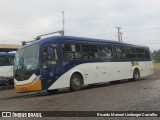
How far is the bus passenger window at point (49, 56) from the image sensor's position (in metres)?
16.4

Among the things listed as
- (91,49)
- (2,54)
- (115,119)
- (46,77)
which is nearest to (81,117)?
(115,119)

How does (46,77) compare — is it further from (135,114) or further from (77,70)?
(135,114)

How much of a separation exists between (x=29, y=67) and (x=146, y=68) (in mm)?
12753

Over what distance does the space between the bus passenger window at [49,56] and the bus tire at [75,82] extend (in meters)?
1.67

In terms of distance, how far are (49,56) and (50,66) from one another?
0.49m

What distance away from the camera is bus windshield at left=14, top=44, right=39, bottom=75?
1639 cm

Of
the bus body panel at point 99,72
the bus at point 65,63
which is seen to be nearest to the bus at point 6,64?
the bus body panel at point 99,72

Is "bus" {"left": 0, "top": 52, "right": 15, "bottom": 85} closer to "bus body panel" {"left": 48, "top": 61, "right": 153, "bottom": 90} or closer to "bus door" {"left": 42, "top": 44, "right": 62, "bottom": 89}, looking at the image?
"bus body panel" {"left": 48, "top": 61, "right": 153, "bottom": 90}

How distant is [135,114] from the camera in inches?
328

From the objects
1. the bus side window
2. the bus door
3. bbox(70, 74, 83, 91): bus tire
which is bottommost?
bbox(70, 74, 83, 91): bus tire

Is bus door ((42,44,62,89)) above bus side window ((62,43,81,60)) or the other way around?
the other way around

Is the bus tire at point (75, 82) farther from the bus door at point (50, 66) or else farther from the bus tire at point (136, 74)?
the bus tire at point (136, 74)

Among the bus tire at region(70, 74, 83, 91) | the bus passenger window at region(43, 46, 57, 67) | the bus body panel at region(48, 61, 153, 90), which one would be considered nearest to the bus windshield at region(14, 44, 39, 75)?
the bus passenger window at region(43, 46, 57, 67)

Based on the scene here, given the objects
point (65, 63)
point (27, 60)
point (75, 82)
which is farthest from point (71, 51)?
point (27, 60)
